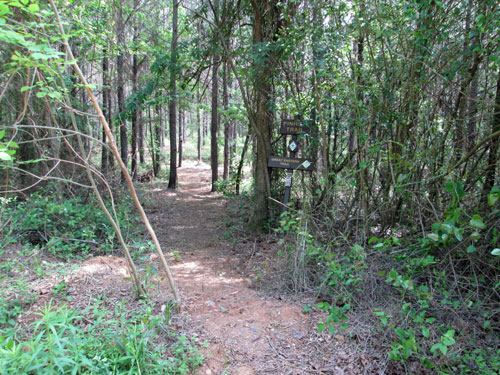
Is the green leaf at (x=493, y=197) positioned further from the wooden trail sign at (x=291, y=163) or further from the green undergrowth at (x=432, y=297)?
the wooden trail sign at (x=291, y=163)

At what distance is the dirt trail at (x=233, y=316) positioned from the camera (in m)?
2.86

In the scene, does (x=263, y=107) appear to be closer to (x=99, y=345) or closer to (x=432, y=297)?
(x=432, y=297)

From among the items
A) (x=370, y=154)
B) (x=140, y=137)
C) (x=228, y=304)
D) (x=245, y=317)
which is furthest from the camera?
(x=140, y=137)

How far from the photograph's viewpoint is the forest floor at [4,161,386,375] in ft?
9.41

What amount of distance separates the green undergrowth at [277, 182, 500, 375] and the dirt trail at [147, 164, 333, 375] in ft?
1.17

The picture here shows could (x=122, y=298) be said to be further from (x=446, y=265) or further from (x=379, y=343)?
(x=446, y=265)

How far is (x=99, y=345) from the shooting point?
251 cm

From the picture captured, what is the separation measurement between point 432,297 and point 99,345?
121 inches

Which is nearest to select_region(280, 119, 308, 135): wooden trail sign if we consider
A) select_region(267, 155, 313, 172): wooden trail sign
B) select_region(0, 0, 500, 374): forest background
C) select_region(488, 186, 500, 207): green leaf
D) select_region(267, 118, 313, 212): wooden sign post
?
select_region(267, 118, 313, 212): wooden sign post

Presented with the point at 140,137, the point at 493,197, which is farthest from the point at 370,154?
the point at 140,137

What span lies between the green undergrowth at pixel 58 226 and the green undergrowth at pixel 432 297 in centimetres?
359

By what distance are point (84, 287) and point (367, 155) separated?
13.0 feet

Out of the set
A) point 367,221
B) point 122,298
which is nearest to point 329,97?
point 367,221

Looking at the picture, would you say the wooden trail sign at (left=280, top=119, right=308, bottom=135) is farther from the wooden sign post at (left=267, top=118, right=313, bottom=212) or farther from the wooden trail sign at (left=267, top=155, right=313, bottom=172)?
the wooden trail sign at (left=267, top=155, right=313, bottom=172)
